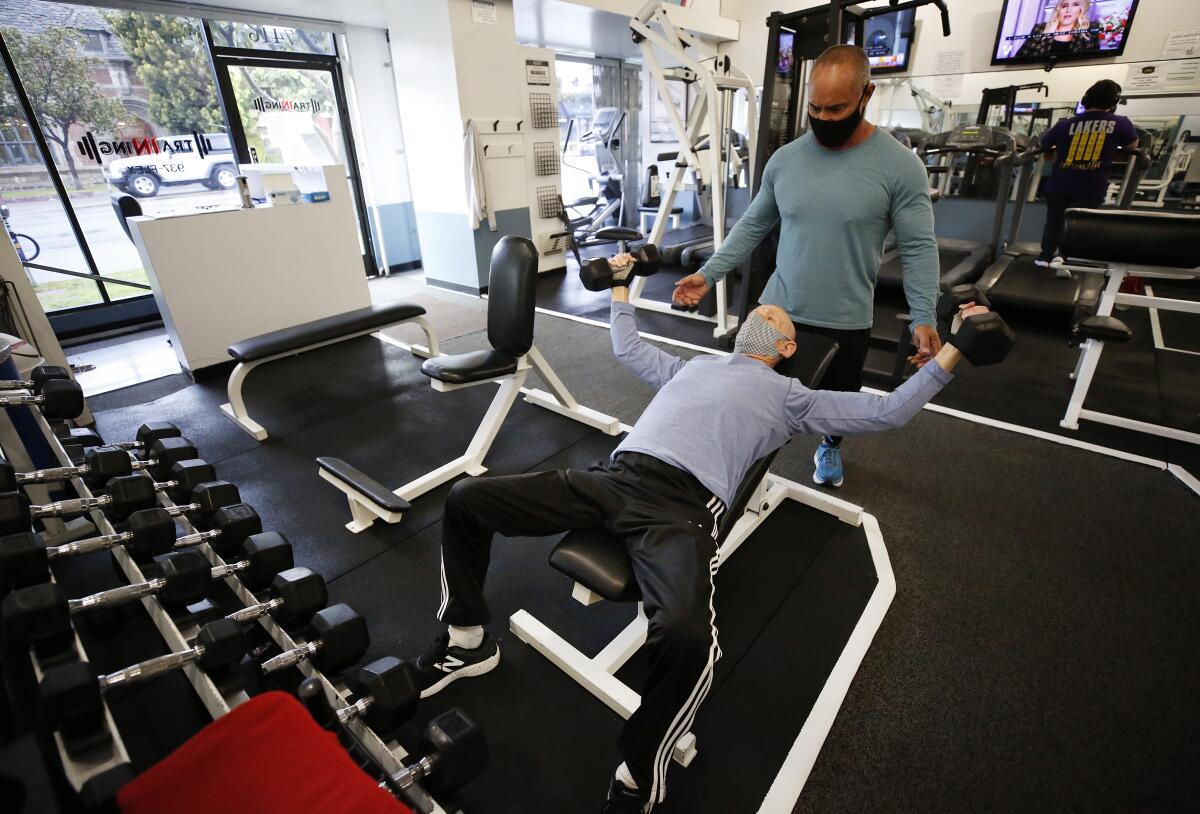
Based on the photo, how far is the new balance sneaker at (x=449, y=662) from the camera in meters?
1.51

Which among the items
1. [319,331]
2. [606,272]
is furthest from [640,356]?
[319,331]

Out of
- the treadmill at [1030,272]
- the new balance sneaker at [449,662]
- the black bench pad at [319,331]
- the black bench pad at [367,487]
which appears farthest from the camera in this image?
the treadmill at [1030,272]

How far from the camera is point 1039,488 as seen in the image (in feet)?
7.86

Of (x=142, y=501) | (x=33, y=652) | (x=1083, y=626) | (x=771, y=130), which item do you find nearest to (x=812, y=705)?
(x=1083, y=626)

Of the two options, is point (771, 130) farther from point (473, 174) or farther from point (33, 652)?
point (33, 652)

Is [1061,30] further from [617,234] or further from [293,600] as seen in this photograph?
[293,600]

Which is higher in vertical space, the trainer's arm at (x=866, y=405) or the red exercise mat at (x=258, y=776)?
the trainer's arm at (x=866, y=405)

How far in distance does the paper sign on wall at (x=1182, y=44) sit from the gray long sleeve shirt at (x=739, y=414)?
5.33 meters

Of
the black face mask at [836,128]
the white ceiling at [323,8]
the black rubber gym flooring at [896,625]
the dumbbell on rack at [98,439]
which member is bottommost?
the black rubber gym flooring at [896,625]

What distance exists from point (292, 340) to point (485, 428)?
111 centimetres

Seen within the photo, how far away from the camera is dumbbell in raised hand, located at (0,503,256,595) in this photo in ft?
3.37

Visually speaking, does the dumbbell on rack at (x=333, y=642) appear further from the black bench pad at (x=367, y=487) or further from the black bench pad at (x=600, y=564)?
the black bench pad at (x=367, y=487)

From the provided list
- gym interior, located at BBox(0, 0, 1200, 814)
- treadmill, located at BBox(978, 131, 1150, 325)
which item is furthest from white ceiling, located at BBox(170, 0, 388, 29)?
treadmill, located at BBox(978, 131, 1150, 325)

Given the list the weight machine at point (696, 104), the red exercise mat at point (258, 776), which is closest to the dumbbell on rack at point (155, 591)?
the red exercise mat at point (258, 776)
